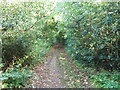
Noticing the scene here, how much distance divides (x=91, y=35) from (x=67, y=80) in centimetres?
220

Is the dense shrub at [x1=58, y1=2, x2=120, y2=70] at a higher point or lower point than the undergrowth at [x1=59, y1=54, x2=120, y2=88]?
higher

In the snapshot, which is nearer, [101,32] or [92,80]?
[92,80]

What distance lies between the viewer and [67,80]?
13.6 feet

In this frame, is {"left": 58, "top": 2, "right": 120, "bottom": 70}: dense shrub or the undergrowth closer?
the undergrowth

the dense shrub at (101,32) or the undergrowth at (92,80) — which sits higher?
the dense shrub at (101,32)

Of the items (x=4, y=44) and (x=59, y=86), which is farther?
(x=4, y=44)

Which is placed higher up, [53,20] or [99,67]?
[53,20]

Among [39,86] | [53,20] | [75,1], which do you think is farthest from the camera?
[53,20]

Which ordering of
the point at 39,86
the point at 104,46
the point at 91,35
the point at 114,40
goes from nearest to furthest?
the point at 39,86, the point at 114,40, the point at 104,46, the point at 91,35

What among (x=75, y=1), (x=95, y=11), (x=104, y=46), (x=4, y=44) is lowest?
(x=104, y=46)

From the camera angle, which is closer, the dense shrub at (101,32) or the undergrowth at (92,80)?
the undergrowth at (92,80)

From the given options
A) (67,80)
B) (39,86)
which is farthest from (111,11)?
(39,86)

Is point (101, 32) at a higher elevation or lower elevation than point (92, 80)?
higher

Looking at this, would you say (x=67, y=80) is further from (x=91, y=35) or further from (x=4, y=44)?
(x=4, y=44)
